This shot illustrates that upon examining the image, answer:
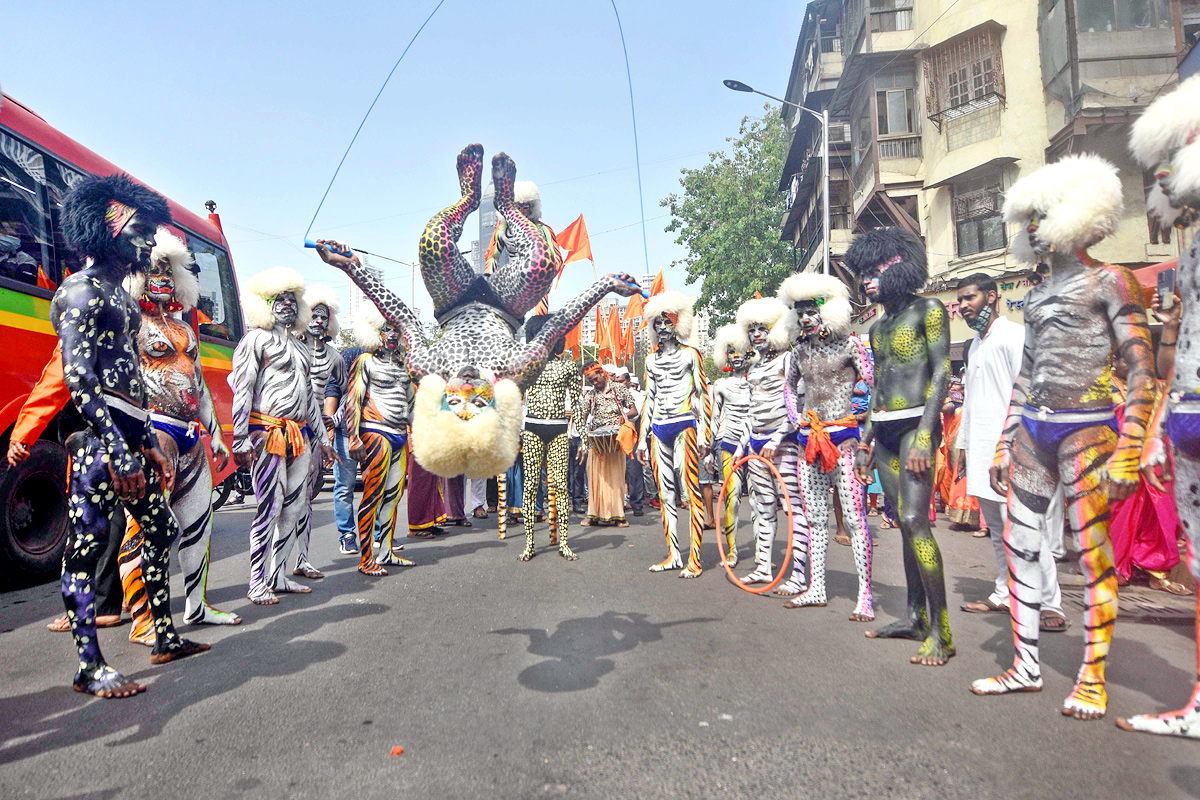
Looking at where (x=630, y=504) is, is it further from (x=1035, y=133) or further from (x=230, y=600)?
(x=1035, y=133)

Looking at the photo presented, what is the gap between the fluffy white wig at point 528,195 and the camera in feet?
9.45

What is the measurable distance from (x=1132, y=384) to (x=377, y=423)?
5334 mm

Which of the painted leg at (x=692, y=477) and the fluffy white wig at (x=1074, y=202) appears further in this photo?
the painted leg at (x=692, y=477)

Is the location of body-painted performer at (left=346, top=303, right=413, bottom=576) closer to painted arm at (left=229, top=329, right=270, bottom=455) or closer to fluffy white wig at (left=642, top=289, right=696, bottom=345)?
painted arm at (left=229, top=329, right=270, bottom=455)

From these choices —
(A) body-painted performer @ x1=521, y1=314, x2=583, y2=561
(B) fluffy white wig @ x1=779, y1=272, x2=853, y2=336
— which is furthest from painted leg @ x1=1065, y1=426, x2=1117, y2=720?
(A) body-painted performer @ x1=521, y1=314, x2=583, y2=561

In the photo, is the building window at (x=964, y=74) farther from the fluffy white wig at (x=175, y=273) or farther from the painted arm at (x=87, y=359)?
the painted arm at (x=87, y=359)

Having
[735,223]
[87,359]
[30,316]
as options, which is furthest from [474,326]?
[735,223]

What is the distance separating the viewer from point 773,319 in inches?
234

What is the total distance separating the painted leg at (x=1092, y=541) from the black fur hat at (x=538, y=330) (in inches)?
89.4

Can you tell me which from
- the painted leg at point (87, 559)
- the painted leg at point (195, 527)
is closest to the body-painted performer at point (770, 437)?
the painted leg at point (195, 527)

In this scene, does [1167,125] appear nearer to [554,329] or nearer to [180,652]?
[554,329]

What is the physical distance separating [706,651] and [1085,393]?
223 centimetres

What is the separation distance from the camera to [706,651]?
3969 millimetres

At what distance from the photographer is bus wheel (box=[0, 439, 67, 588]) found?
561 centimetres
